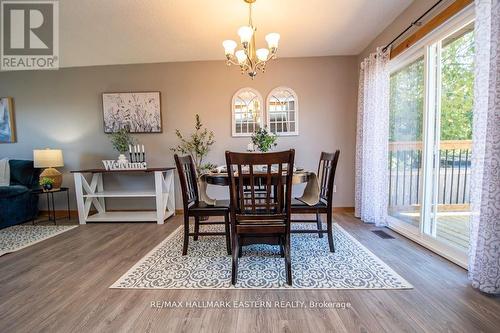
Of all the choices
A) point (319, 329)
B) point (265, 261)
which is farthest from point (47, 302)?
point (319, 329)

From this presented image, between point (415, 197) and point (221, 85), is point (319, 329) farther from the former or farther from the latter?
point (221, 85)

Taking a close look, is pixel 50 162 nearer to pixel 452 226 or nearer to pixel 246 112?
pixel 246 112

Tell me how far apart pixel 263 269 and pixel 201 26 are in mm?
2747

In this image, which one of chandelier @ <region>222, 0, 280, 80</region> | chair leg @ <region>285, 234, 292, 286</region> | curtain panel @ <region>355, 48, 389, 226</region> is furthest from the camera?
curtain panel @ <region>355, 48, 389, 226</region>

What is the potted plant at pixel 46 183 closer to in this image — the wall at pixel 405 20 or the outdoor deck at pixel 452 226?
the outdoor deck at pixel 452 226

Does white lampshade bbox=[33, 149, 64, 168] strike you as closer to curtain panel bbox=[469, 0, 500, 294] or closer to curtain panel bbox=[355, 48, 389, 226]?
curtain panel bbox=[355, 48, 389, 226]

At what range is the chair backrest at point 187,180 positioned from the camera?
7.06 feet

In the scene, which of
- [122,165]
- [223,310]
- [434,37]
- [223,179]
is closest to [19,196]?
[122,165]

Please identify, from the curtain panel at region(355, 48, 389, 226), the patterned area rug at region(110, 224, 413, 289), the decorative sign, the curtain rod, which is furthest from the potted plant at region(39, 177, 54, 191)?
the curtain rod

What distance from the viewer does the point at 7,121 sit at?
13.0 ft

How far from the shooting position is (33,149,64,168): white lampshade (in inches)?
139

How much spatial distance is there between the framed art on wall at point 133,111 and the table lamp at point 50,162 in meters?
0.86

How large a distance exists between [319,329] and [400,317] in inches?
20.1

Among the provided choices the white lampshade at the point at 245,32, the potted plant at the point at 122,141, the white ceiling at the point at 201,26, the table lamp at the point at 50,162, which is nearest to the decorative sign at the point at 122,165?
the potted plant at the point at 122,141
